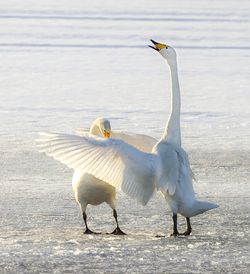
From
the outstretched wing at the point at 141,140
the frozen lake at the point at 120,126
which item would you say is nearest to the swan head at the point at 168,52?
the outstretched wing at the point at 141,140

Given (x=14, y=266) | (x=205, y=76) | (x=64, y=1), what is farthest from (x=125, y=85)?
(x=64, y=1)

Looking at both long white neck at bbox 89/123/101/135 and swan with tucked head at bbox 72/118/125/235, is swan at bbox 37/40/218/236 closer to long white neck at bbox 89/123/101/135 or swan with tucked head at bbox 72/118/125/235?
swan with tucked head at bbox 72/118/125/235

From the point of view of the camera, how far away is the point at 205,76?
14156mm

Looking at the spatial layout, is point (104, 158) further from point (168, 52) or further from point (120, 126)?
point (120, 126)

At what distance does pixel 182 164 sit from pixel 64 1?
1168 inches

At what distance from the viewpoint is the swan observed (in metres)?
5.41

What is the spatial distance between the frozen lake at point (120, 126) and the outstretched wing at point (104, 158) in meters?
0.32

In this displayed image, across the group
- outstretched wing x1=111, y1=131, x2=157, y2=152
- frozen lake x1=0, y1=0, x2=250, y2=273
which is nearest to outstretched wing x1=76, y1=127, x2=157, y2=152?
outstretched wing x1=111, y1=131, x2=157, y2=152

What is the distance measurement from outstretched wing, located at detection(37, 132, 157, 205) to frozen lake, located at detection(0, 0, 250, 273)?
12.6 inches

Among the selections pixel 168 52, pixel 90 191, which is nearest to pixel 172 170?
pixel 90 191

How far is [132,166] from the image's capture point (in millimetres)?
5453

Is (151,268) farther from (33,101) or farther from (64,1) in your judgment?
(64,1)

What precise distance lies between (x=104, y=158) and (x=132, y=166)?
16 centimetres

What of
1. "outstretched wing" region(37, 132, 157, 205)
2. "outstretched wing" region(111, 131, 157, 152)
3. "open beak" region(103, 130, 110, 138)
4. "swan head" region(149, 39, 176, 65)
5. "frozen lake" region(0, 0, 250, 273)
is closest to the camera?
"frozen lake" region(0, 0, 250, 273)
